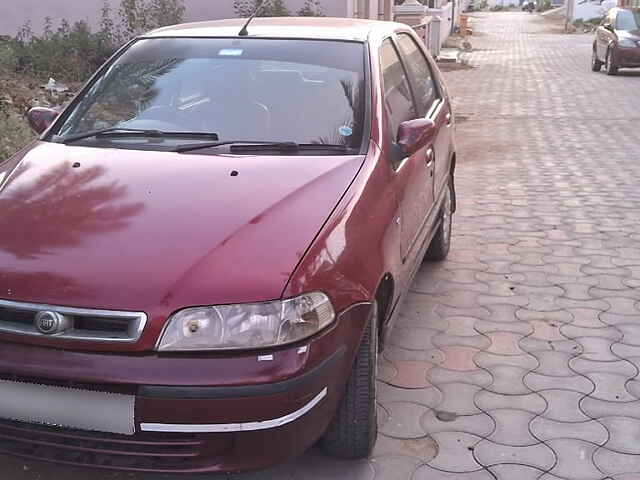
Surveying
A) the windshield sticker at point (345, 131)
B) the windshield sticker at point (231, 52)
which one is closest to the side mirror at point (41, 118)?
the windshield sticker at point (231, 52)

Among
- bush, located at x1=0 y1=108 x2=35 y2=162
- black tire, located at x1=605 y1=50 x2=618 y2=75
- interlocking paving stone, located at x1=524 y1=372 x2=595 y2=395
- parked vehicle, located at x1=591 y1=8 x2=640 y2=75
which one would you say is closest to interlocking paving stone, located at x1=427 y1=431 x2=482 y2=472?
interlocking paving stone, located at x1=524 y1=372 x2=595 y2=395

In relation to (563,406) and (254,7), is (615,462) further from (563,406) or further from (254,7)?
(254,7)

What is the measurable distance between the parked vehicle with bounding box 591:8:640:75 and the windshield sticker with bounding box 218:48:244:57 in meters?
15.6

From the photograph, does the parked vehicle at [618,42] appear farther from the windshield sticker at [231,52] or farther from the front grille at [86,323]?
the front grille at [86,323]

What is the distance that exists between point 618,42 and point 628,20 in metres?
1.28

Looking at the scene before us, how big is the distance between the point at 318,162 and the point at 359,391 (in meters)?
0.96

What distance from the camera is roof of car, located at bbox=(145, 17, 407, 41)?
3.95 m

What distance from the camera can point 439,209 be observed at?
15.6 ft

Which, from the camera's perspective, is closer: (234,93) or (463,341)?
(234,93)

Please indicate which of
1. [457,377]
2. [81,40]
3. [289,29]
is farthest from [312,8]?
[457,377]

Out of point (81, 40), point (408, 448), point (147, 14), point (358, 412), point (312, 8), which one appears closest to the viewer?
point (358, 412)

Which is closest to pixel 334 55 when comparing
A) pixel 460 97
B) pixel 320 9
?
pixel 320 9

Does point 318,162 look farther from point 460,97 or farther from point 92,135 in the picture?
point 460,97

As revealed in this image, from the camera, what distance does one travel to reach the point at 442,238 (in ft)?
16.6
